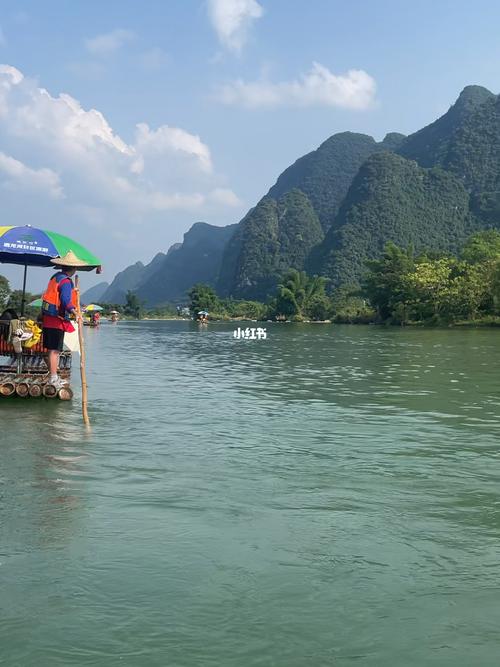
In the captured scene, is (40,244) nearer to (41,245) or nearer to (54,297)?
(41,245)

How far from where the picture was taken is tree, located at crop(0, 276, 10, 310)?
2537 inches

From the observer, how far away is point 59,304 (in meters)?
10.7

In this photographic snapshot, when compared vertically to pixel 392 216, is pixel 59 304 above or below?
below

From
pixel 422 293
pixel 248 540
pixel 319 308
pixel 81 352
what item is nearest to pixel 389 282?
pixel 422 293

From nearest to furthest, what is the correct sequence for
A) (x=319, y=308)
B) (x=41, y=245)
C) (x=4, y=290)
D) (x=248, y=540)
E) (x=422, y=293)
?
(x=248, y=540), (x=41, y=245), (x=4, y=290), (x=422, y=293), (x=319, y=308)

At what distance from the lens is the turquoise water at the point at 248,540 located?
3.38m

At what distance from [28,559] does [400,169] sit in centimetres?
18126

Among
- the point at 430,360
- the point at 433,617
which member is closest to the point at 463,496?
the point at 433,617

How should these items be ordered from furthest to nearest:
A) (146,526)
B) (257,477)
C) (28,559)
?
(257,477) < (146,526) < (28,559)

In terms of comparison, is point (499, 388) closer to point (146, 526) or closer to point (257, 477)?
point (257, 477)

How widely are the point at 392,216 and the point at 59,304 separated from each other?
165 m

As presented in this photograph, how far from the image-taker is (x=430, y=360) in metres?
23.0

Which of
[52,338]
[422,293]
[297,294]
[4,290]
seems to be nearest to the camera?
[52,338]

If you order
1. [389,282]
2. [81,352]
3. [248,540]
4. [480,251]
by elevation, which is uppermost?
[480,251]
